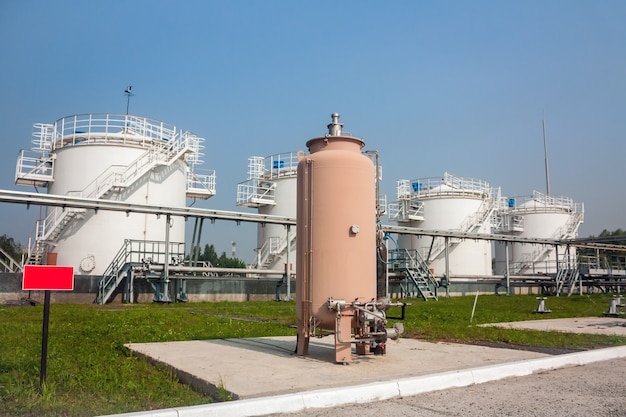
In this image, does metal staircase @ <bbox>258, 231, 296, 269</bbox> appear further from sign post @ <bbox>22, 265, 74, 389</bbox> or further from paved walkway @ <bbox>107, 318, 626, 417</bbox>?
sign post @ <bbox>22, 265, 74, 389</bbox>

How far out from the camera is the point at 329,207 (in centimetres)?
830

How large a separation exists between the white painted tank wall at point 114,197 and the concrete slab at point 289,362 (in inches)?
679

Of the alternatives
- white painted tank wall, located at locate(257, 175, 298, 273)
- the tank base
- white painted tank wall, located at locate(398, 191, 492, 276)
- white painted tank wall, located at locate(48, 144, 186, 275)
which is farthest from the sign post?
white painted tank wall, located at locate(398, 191, 492, 276)

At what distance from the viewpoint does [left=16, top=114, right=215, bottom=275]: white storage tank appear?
83.1 feet

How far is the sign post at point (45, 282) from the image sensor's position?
598 centimetres

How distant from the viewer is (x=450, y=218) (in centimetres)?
3944

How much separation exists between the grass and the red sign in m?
1.07

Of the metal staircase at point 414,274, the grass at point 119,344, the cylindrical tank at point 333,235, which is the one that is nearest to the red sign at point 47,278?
the grass at point 119,344

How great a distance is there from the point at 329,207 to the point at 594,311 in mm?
16091

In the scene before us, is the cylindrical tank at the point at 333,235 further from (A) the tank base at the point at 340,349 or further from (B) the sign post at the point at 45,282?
(B) the sign post at the point at 45,282

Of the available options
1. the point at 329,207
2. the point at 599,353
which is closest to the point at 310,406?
the point at 329,207

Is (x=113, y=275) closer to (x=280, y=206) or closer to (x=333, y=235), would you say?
(x=280, y=206)

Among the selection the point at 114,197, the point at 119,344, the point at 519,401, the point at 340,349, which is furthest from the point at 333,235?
the point at 114,197

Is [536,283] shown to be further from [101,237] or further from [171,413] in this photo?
[171,413]
